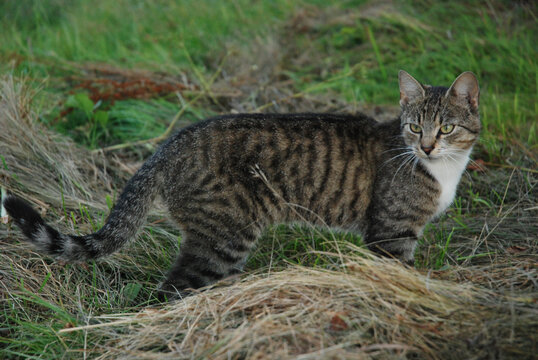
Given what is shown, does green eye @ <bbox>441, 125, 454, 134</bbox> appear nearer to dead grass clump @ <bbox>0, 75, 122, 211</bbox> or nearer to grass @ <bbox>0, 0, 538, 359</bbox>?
grass @ <bbox>0, 0, 538, 359</bbox>

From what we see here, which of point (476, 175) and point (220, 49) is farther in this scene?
point (220, 49)

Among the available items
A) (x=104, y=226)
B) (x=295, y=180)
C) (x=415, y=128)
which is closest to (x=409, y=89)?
(x=415, y=128)

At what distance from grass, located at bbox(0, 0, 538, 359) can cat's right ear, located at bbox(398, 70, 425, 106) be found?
2.76ft

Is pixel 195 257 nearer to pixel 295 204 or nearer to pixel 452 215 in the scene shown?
pixel 295 204

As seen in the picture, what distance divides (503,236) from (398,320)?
156 cm

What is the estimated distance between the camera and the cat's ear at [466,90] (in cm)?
331

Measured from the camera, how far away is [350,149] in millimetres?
3512

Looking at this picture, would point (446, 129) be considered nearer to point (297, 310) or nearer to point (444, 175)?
point (444, 175)

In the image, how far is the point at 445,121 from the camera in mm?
3348

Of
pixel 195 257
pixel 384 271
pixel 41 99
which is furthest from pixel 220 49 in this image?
pixel 384 271

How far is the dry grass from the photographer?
2230 mm

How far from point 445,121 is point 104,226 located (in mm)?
2232

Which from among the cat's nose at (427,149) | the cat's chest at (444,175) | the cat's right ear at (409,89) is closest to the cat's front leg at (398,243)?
the cat's chest at (444,175)

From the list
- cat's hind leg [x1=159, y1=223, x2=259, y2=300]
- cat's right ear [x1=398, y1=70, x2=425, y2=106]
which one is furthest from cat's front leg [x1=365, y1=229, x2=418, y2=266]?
cat's right ear [x1=398, y1=70, x2=425, y2=106]
